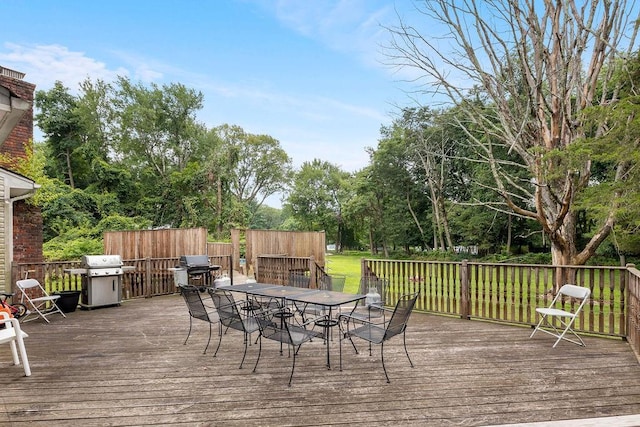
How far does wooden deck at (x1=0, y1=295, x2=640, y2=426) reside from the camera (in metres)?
2.63

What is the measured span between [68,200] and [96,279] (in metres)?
12.6

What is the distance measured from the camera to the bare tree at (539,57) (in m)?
7.50

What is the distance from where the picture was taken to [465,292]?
571cm

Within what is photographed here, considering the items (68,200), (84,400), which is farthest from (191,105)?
(84,400)

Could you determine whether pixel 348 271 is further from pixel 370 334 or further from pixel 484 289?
pixel 370 334

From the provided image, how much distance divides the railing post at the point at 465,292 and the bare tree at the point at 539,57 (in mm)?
2864

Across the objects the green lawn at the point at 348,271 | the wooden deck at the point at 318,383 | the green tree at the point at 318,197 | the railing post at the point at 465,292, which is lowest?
the green lawn at the point at 348,271

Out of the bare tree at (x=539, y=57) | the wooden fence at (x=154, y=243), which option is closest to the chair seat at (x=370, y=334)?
the bare tree at (x=539, y=57)

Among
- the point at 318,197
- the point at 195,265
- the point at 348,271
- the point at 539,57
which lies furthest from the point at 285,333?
the point at 318,197

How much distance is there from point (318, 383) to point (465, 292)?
11.2 feet

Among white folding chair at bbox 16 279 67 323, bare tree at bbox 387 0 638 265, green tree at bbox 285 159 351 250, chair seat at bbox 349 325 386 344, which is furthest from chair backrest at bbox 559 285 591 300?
green tree at bbox 285 159 351 250

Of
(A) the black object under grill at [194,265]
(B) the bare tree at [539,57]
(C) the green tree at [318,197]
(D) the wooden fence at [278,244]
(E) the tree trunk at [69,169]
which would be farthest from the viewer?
(C) the green tree at [318,197]

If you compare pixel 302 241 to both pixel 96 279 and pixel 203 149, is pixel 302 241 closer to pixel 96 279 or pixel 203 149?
pixel 96 279

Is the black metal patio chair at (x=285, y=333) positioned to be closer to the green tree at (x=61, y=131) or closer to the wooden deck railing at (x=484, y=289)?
the wooden deck railing at (x=484, y=289)
